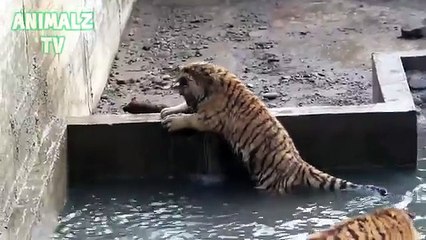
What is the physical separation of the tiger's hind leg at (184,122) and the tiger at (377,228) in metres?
2.08

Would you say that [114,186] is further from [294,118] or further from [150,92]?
[150,92]

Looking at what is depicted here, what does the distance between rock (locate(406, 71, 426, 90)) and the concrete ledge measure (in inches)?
43.6

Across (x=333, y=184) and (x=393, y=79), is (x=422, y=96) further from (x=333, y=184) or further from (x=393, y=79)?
(x=333, y=184)

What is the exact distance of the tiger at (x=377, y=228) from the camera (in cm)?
419

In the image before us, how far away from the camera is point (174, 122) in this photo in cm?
625

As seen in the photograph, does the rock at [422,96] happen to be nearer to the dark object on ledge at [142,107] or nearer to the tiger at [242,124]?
the tiger at [242,124]

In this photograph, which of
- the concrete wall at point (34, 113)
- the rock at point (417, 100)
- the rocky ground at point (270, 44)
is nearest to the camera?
the concrete wall at point (34, 113)

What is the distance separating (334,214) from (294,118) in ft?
2.78

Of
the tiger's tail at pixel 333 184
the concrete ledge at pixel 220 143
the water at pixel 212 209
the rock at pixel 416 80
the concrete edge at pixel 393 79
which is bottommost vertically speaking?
the water at pixel 212 209

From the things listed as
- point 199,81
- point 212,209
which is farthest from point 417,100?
point 212,209

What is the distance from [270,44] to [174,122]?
3.24 m

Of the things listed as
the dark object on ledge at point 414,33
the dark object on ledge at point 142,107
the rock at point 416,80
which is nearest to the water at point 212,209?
the dark object on ledge at point 142,107

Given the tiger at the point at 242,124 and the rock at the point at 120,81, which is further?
the rock at the point at 120,81

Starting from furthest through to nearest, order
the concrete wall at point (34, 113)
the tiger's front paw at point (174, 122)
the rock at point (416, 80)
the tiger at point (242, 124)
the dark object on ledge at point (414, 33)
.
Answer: the dark object on ledge at point (414, 33) < the rock at point (416, 80) < the tiger's front paw at point (174, 122) < the tiger at point (242, 124) < the concrete wall at point (34, 113)
